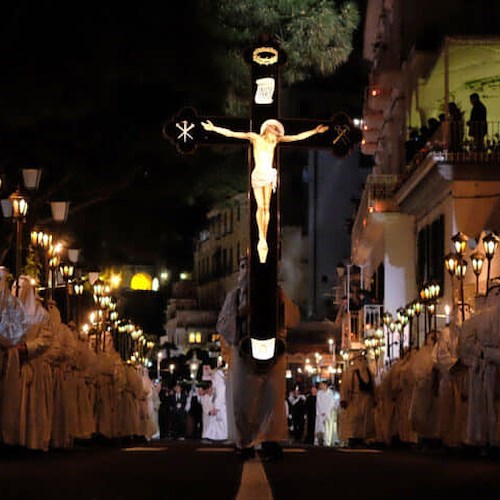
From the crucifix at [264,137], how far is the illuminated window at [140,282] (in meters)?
141

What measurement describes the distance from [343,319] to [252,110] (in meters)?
46.7

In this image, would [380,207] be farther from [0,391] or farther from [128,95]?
[0,391]

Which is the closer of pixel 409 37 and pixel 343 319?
pixel 409 37

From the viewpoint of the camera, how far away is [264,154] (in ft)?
58.0

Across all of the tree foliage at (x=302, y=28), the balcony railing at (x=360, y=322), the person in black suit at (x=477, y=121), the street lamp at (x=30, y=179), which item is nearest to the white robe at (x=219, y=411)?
the balcony railing at (x=360, y=322)

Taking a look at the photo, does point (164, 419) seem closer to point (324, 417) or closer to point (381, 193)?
point (324, 417)

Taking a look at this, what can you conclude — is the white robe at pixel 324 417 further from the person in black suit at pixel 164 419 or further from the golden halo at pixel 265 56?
the golden halo at pixel 265 56

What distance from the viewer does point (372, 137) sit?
6016 centimetres

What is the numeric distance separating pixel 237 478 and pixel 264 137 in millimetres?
7227

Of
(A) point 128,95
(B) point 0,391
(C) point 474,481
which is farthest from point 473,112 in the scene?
(C) point 474,481

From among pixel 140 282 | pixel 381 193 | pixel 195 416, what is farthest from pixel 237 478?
pixel 140 282

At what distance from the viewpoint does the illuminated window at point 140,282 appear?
158875 mm

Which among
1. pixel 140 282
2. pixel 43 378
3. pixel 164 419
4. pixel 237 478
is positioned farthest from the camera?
pixel 140 282

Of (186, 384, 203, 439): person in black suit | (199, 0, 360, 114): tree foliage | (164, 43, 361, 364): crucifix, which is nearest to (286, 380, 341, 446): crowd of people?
(186, 384, 203, 439): person in black suit
